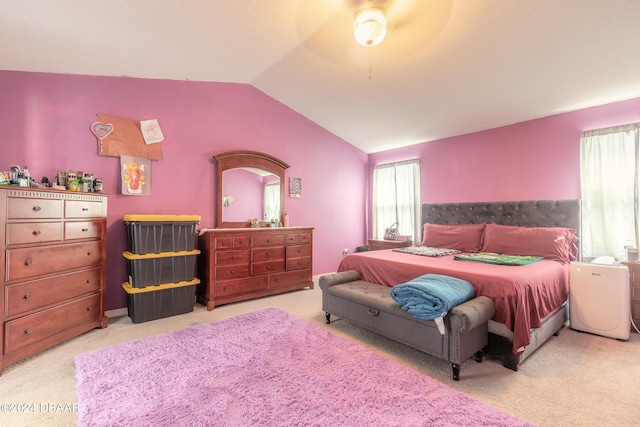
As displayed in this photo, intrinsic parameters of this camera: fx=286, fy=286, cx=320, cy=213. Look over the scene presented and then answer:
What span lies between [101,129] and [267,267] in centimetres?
247

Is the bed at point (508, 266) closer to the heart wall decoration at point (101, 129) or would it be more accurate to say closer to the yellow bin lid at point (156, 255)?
the yellow bin lid at point (156, 255)

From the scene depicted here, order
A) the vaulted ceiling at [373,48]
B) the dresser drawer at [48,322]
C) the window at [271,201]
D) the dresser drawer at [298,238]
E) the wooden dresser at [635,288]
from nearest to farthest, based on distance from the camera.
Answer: the dresser drawer at [48,322] → the vaulted ceiling at [373,48] → the wooden dresser at [635,288] → the dresser drawer at [298,238] → the window at [271,201]

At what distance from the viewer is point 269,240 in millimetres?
3912

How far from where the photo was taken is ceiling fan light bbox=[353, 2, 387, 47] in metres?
2.10

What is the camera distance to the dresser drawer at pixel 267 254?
378cm

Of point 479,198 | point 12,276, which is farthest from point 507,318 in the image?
point 12,276

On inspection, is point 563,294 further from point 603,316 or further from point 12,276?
point 12,276

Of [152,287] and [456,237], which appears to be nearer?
[152,287]

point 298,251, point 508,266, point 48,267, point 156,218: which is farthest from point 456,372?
point 48,267

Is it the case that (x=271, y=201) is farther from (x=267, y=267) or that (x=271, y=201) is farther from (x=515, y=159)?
(x=515, y=159)

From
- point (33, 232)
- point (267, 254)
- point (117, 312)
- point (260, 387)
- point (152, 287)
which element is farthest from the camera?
point (267, 254)

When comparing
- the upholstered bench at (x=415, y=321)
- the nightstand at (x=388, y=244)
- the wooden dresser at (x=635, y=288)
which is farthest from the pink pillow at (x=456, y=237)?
the upholstered bench at (x=415, y=321)

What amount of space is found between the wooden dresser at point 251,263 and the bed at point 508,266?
104 cm

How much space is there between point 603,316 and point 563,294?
32 centimetres
